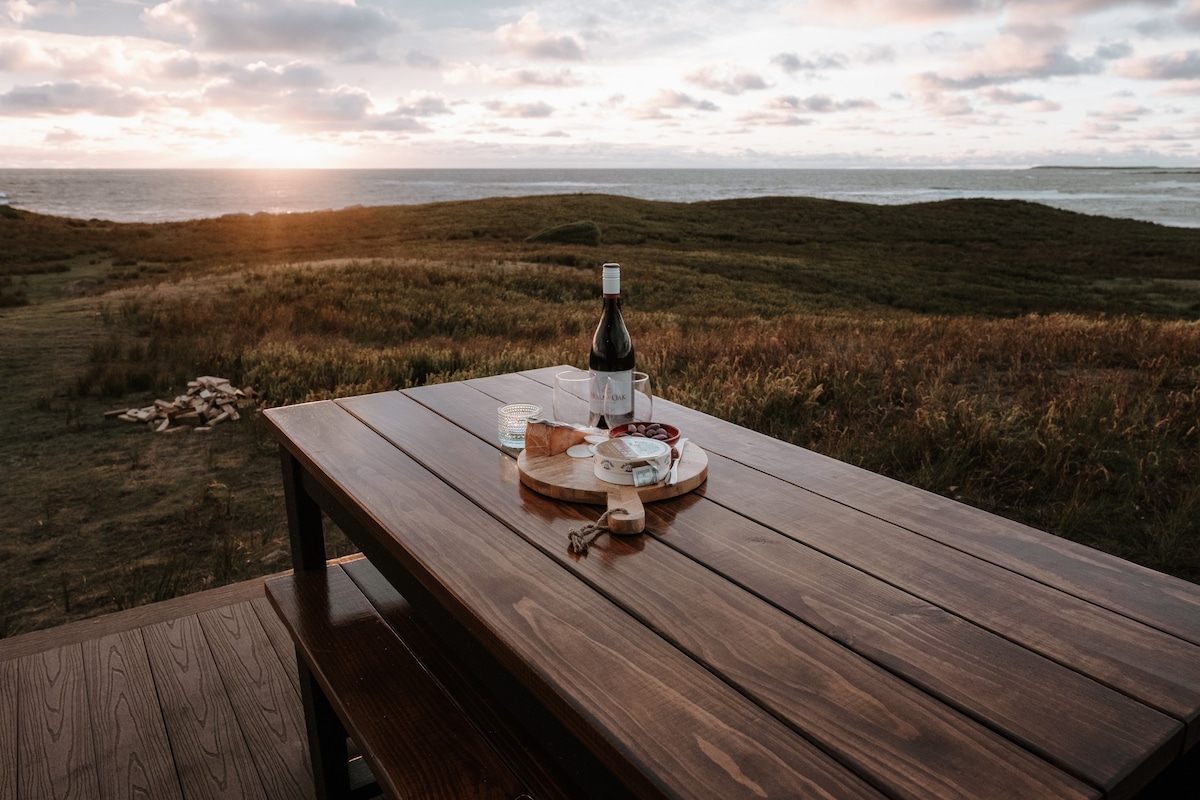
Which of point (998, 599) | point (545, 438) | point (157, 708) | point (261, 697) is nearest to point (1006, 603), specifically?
point (998, 599)

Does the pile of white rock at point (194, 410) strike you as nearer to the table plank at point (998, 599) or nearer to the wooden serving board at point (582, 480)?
the wooden serving board at point (582, 480)

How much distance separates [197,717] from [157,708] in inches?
6.6

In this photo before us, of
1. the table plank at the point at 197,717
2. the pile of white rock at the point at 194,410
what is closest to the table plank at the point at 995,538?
the table plank at the point at 197,717

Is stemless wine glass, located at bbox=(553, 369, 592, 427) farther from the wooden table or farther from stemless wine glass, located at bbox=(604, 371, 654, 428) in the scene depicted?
the wooden table

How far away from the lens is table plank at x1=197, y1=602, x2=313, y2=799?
99.7 inches

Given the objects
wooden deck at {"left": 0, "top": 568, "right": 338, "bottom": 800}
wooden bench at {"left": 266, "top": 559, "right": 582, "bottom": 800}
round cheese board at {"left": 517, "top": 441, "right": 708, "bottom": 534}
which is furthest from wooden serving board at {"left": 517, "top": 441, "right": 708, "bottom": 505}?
wooden deck at {"left": 0, "top": 568, "right": 338, "bottom": 800}

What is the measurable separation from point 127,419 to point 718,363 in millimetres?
5123

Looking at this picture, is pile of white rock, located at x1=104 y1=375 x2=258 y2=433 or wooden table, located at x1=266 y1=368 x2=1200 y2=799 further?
pile of white rock, located at x1=104 y1=375 x2=258 y2=433

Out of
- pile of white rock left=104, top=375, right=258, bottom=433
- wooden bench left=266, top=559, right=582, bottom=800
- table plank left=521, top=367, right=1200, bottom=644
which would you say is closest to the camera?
table plank left=521, top=367, right=1200, bottom=644

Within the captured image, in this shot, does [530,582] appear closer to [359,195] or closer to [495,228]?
[495,228]

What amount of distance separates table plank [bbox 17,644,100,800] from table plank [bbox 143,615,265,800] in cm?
24

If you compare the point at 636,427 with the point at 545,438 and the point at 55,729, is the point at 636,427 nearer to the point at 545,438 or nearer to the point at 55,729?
the point at 545,438

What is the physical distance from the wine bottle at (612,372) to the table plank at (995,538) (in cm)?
27

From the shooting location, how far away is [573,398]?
8.45 feet
